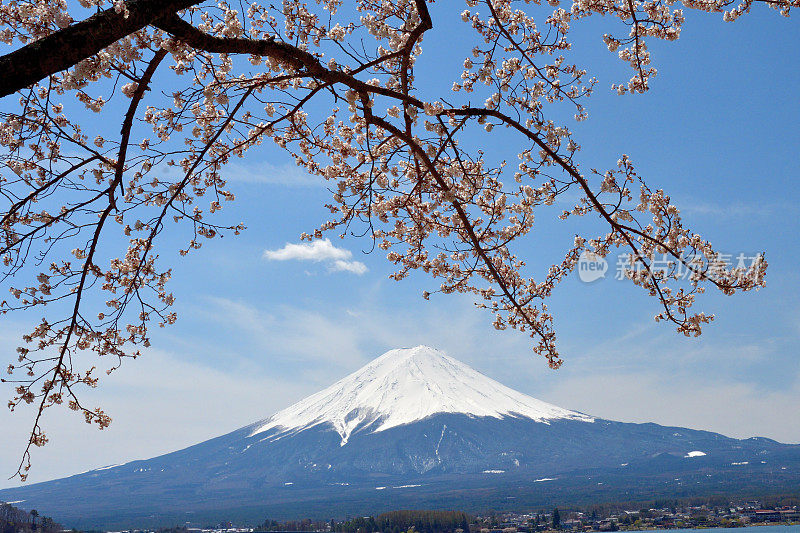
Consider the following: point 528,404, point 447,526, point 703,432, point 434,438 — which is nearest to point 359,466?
point 434,438

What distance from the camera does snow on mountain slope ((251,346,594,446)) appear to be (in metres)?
152

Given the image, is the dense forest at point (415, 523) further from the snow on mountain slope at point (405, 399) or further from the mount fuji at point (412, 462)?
the snow on mountain slope at point (405, 399)

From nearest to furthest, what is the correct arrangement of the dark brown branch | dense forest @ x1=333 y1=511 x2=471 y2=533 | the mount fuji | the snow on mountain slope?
the dark brown branch, dense forest @ x1=333 y1=511 x2=471 y2=533, the mount fuji, the snow on mountain slope

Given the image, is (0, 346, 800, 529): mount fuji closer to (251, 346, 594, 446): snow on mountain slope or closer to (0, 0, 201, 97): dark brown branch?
(251, 346, 594, 446): snow on mountain slope

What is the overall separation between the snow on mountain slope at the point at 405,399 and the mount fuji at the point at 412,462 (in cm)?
31

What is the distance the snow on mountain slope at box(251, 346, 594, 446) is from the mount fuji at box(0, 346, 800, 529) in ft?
1.02

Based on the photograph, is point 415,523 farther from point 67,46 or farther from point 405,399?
point 405,399

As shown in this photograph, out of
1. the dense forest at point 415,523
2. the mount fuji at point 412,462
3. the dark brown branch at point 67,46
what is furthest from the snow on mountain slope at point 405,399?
the dark brown branch at point 67,46

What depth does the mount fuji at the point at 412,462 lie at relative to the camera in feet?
297

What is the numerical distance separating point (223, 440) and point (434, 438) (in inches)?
2166

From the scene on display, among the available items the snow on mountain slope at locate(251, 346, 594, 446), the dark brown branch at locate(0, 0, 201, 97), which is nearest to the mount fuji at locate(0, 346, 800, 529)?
the snow on mountain slope at locate(251, 346, 594, 446)

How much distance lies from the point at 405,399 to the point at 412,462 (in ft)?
68.0

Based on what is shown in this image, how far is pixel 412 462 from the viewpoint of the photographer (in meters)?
138

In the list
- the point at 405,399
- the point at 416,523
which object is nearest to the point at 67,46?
the point at 416,523
